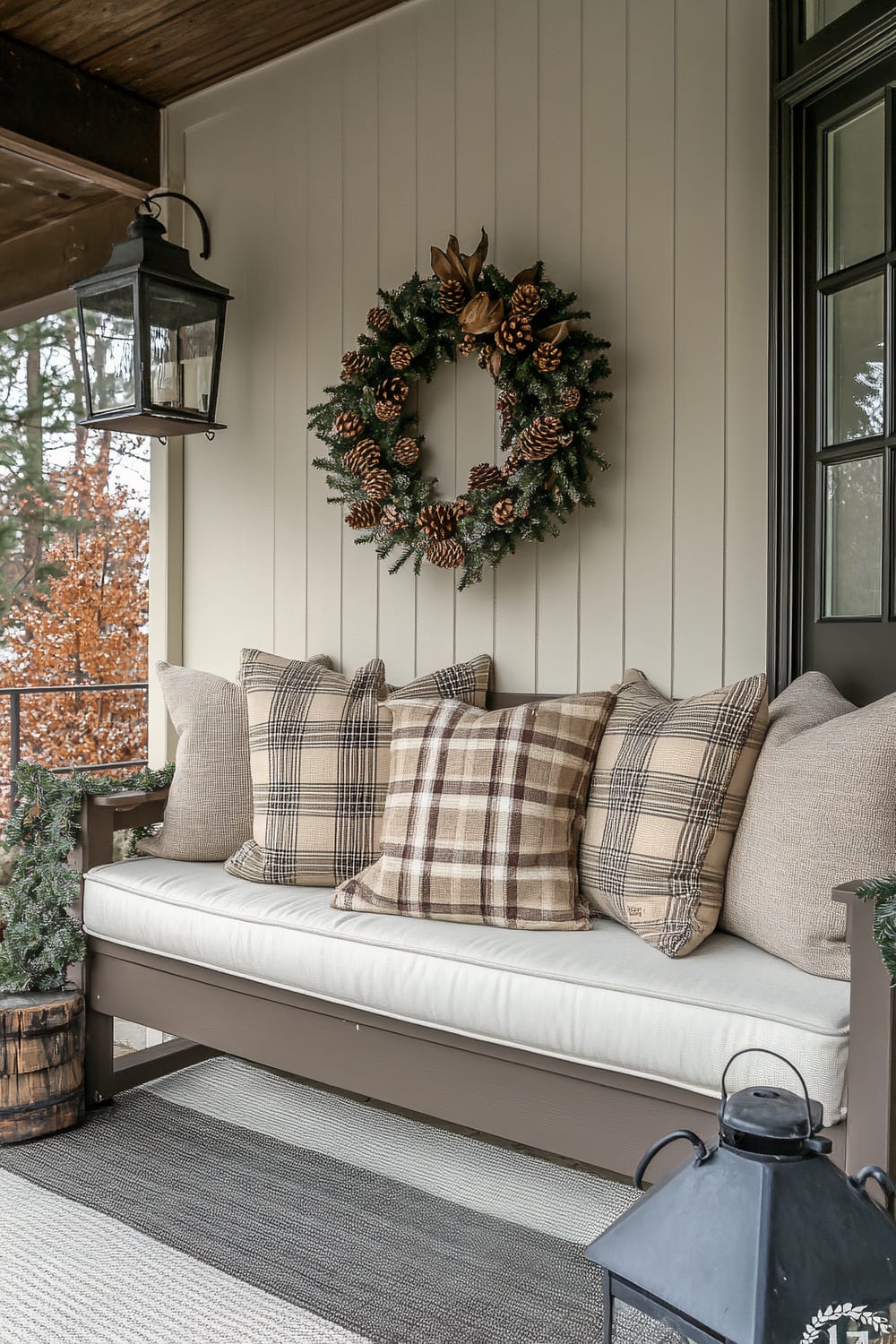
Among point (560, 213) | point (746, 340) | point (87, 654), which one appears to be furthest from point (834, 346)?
point (87, 654)

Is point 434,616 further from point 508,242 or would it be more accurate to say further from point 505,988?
point 505,988

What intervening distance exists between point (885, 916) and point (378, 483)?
1.81 m

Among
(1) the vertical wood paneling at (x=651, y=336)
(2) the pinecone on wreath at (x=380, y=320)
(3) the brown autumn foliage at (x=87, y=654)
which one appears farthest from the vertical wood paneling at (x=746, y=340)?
(3) the brown autumn foliage at (x=87, y=654)

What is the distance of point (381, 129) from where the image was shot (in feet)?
9.63

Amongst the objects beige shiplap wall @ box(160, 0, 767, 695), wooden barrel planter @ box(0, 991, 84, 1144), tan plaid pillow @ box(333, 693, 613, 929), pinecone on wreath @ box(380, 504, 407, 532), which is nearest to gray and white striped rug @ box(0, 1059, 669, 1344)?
wooden barrel planter @ box(0, 991, 84, 1144)

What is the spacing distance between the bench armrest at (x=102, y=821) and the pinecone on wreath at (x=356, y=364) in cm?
119

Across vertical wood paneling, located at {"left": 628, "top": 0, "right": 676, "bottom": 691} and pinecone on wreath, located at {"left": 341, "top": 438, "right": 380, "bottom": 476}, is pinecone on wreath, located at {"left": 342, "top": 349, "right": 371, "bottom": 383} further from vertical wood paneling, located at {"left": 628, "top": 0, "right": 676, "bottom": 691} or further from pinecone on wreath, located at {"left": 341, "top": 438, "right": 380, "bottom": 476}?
vertical wood paneling, located at {"left": 628, "top": 0, "right": 676, "bottom": 691}

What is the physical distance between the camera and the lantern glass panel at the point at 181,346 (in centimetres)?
276

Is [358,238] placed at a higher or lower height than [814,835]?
higher

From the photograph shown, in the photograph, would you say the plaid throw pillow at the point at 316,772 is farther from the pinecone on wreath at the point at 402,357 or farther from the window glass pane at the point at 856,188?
the window glass pane at the point at 856,188

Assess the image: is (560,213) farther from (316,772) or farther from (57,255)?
(57,255)

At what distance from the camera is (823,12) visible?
2.14 m

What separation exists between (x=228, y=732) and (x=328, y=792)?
0.40 m

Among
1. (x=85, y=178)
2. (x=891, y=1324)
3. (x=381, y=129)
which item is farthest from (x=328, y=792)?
(x=85, y=178)
